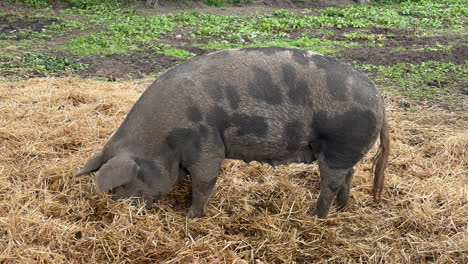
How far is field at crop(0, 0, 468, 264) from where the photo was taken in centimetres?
375

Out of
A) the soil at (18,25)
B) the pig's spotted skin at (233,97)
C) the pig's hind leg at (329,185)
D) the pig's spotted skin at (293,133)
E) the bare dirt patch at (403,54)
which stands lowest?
the soil at (18,25)

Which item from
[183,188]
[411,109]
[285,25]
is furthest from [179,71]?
[285,25]

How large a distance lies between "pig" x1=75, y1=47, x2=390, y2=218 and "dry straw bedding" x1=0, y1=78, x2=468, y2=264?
317 millimetres

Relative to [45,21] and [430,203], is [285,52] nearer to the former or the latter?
[430,203]

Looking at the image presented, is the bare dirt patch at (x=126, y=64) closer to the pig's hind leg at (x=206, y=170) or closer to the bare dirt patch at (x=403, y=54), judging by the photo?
the bare dirt patch at (x=403, y=54)

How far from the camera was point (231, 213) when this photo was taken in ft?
14.4

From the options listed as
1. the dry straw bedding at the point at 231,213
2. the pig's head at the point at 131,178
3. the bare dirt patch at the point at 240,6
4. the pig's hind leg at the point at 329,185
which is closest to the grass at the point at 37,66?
the dry straw bedding at the point at 231,213

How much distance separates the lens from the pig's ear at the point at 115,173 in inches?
152

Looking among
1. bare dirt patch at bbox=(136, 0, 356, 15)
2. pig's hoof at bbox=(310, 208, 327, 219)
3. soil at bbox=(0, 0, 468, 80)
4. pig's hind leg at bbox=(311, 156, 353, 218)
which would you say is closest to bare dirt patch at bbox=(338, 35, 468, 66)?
soil at bbox=(0, 0, 468, 80)

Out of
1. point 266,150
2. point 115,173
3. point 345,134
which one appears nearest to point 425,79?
point 345,134

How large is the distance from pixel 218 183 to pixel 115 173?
119 cm

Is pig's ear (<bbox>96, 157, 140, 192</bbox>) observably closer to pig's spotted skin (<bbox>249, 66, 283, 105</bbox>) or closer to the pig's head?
the pig's head

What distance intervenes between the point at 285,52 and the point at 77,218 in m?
2.03

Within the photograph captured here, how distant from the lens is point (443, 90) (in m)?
7.75
